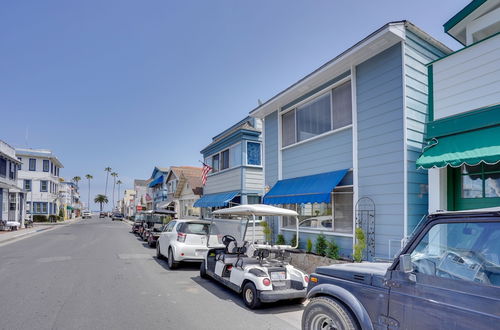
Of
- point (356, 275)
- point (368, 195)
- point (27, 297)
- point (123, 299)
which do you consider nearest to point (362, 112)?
point (368, 195)

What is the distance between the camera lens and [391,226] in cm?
734

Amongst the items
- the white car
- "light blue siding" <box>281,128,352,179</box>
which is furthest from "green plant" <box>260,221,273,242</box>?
the white car

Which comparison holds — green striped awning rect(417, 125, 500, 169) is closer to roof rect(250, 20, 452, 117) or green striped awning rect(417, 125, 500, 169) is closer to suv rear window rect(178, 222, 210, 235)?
roof rect(250, 20, 452, 117)

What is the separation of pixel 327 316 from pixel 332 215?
5.76 metres

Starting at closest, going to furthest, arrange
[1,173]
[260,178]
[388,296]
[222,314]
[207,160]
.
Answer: [388,296], [222,314], [260,178], [207,160], [1,173]

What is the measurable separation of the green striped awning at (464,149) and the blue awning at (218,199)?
34.7 feet

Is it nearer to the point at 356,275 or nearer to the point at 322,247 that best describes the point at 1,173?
the point at 322,247

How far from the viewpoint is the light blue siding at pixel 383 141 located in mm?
7316

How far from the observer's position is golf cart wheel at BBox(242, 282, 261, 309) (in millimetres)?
5879

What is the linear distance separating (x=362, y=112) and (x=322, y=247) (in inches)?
155

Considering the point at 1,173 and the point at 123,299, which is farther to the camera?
the point at 1,173

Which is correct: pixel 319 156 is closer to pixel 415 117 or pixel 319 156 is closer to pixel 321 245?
pixel 321 245

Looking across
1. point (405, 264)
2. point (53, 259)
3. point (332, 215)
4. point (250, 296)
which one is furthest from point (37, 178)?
point (405, 264)

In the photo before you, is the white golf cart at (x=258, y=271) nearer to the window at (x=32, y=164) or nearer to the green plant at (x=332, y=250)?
the green plant at (x=332, y=250)
